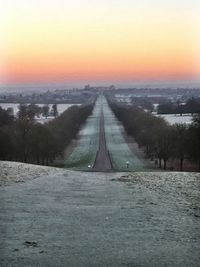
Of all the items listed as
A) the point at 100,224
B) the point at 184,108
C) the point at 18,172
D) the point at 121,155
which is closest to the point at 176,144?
the point at 121,155

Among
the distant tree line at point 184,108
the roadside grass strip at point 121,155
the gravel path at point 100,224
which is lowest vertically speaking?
the roadside grass strip at point 121,155

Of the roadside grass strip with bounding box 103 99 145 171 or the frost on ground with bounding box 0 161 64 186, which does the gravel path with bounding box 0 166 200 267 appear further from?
the roadside grass strip with bounding box 103 99 145 171

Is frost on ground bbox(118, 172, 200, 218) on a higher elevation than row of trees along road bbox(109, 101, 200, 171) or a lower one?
higher

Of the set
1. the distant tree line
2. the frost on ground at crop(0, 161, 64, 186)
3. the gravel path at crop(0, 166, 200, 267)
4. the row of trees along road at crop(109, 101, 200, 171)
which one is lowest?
the row of trees along road at crop(109, 101, 200, 171)

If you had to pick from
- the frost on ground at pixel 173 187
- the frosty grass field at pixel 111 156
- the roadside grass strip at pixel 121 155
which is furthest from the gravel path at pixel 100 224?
the roadside grass strip at pixel 121 155

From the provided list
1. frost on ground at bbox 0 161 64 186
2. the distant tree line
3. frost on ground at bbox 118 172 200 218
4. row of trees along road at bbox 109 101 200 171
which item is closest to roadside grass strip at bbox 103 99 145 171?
row of trees along road at bbox 109 101 200 171

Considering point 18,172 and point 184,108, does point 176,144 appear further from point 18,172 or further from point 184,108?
point 18,172

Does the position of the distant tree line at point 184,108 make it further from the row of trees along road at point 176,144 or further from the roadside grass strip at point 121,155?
the roadside grass strip at point 121,155
